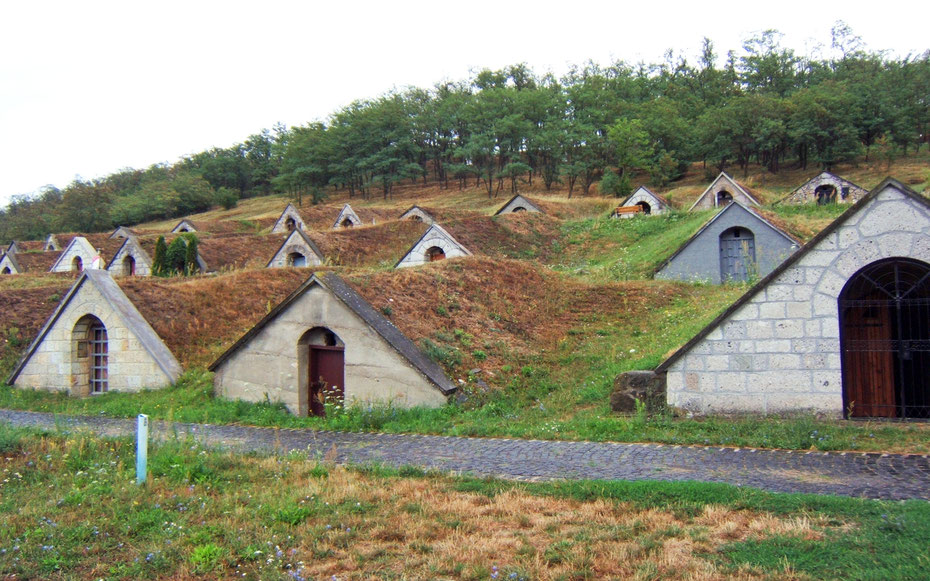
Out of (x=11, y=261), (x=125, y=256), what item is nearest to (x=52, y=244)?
(x=11, y=261)

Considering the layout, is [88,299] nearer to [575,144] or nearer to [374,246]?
[374,246]

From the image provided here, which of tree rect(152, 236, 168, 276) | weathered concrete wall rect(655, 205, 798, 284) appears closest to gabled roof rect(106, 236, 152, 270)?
tree rect(152, 236, 168, 276)

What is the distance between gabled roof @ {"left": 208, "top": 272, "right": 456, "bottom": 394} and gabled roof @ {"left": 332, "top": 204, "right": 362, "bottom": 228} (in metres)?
32.6

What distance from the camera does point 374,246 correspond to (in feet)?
117

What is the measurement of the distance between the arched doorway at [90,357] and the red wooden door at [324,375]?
6650 mm

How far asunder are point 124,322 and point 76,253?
99.5ft

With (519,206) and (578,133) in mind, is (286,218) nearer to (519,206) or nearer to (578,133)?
(519,206)

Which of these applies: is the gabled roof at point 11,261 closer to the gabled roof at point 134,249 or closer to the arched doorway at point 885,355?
the gabled roof at point 134,249

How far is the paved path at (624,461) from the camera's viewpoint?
7.20 m

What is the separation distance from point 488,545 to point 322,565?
4.45 ft

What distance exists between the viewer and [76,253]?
4300 centimetres

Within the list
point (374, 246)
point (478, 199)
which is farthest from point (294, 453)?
point (478, 199)

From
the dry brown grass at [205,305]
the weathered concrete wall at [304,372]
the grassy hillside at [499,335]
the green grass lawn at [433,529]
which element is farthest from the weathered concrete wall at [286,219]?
the green grass lawn at [433,529]

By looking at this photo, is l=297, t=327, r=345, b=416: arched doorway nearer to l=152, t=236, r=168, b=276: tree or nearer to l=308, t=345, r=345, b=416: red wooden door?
l=308, t=345, r=345, b=416: red wooden door
